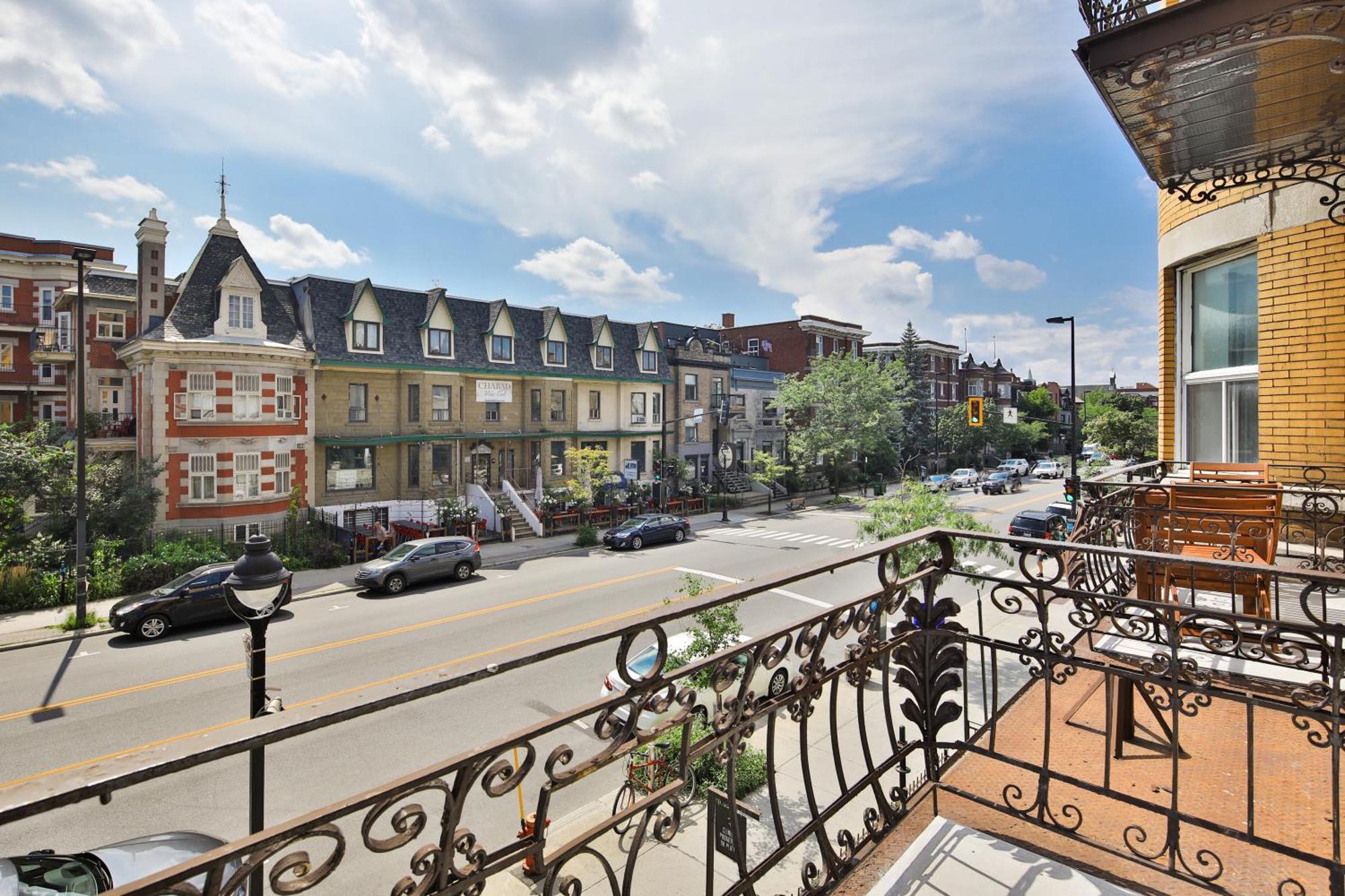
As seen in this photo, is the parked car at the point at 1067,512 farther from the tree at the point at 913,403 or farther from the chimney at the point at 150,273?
the chimney at the point at 150,273

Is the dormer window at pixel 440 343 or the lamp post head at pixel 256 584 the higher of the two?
the dormer window at pixel 440 343

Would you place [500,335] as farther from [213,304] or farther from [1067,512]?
[1067,512]

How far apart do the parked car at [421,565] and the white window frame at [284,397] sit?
7422mm

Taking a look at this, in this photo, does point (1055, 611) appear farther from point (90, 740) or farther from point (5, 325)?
point (5, 325)

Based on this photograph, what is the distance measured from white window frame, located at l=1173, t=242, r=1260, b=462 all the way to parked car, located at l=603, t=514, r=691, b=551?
65.4 ft

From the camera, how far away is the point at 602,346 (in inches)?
1425

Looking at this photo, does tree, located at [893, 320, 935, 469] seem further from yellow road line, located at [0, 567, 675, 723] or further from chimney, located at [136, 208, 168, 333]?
chimney, located at [136, 208, 168, 333]

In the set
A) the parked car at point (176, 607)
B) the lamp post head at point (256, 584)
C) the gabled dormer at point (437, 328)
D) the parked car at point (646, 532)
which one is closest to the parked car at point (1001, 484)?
the parked car at point (646, 532)

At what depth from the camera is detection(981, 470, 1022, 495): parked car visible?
44.8 meters

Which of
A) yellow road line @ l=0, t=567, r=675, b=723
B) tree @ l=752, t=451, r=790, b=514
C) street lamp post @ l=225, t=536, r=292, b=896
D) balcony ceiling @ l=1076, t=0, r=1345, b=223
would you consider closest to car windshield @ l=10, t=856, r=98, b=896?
street lamp post @ l=225, t=536, r=292, b=896

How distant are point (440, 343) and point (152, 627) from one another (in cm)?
1696

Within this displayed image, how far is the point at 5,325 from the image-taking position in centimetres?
3319

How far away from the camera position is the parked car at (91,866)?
4887 millimetres

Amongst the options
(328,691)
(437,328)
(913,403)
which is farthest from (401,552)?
(913,403)
